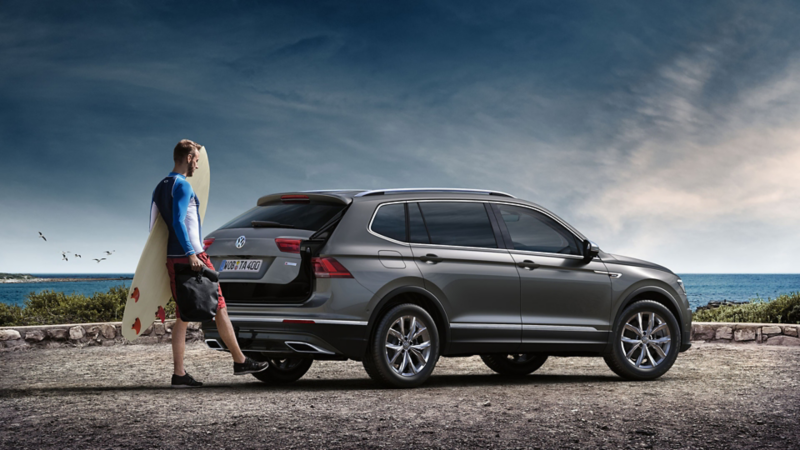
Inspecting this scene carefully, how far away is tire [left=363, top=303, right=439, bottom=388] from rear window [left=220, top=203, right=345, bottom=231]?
3.36 feet

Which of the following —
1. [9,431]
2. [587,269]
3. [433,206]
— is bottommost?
[9,431]

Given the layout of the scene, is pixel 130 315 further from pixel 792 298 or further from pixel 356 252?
pixel 792 298

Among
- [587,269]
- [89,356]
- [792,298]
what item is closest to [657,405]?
[587,269]

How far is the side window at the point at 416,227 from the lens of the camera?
755 centimetres

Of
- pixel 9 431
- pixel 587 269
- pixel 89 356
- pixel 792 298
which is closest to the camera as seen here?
pixel 9 431

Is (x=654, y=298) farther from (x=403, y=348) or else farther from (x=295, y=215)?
(x=295, y=215)

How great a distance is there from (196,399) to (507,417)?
261 centimetres

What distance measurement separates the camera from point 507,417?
590 centimetres

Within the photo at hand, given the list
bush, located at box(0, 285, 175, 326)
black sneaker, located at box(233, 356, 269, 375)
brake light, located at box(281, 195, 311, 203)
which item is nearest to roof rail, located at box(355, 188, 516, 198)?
brake light, located at box(281, 195, 311, 203)

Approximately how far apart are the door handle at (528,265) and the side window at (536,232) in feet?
0.53

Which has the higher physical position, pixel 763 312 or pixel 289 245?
pixel 289 245

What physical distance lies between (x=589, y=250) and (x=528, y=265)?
0.72 m

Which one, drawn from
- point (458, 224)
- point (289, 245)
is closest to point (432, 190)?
point (458, 224)

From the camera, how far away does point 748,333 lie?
45.7 ft
